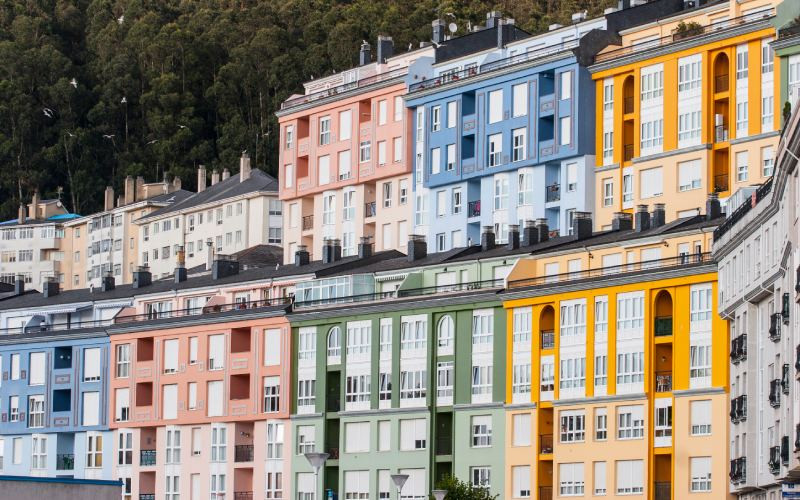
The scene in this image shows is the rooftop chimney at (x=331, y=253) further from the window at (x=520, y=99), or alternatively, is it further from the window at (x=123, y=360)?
the window at (x=520, y=99)

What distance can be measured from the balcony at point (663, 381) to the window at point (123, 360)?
4374cm

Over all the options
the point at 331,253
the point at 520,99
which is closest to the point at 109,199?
the point at 331,253

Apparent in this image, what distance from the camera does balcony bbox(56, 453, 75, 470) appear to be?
13788 cm

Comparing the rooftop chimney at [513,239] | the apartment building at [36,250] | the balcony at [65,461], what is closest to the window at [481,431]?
the rooftop chimney at [513,239]

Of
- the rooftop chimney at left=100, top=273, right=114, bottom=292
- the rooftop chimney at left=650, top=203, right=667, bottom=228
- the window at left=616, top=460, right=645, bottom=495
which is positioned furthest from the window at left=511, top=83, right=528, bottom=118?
the rooftop chimney at left=100, top=273, right=114, bottom=292

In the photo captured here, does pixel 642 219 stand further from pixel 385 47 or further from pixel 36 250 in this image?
pixel 36 250

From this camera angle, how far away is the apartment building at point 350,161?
141250 mm

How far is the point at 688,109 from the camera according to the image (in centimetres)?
11988

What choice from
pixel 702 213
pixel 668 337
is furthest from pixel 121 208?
pixel 668 337

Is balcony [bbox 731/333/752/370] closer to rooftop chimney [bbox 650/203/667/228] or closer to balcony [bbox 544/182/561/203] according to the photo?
rooftop chimney [bbox 650/203/667/228]

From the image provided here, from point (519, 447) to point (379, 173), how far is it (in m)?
37.2

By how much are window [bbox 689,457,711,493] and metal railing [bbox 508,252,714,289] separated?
861 centimetres

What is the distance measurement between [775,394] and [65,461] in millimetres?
68122

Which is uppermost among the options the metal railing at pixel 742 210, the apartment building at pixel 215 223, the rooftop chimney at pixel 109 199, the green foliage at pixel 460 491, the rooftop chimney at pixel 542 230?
the rooftop chimney at pixel 109 199
